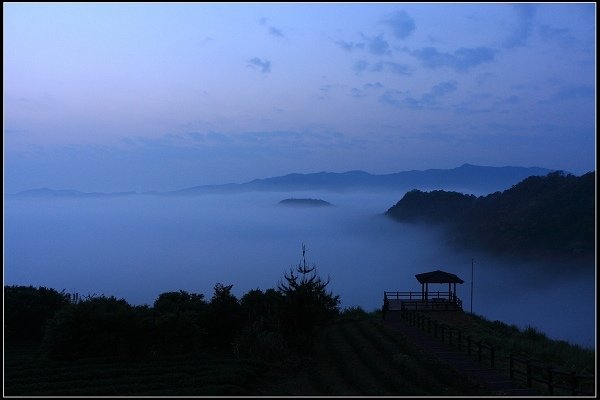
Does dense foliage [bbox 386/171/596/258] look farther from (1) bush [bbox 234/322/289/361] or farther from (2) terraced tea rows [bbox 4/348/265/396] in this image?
(2) terraced tea rows [bbox 4/348/265/396]

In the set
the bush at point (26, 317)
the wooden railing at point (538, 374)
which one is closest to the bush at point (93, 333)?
the bush at point (26, 317)

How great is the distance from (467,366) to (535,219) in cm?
10568

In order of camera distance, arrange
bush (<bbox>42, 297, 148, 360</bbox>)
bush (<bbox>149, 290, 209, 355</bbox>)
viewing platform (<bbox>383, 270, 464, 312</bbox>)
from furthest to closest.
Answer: viewing platform (<bbox>383, 270, 464, 312</bbox>) → bush (<bbox>149, 290, 209, 355</bbox>) → bush (<bbox>42, 297, 148, 360</bbox>)

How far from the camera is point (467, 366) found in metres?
21.2

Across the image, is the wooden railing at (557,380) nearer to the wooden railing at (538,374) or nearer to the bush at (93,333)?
the wooden railing at (538,374)

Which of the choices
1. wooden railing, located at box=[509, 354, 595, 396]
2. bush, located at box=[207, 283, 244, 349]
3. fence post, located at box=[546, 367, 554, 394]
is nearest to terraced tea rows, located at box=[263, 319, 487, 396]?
wooden railing, located at box=[509, 354, 595, 396]

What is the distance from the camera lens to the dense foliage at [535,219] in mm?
110500

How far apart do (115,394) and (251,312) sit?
34.0ft

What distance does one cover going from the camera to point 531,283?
383 feet

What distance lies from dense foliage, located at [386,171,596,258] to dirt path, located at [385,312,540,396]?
289 feet

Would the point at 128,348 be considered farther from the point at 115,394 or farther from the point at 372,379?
the point at 372,379

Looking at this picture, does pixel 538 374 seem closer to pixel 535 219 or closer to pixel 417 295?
pixel 417 295

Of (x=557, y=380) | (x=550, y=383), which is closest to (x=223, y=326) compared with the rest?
(x=557, y=380)

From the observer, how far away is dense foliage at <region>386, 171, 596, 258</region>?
4350 inches
